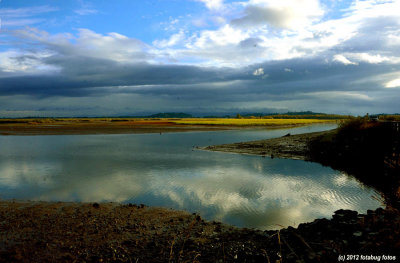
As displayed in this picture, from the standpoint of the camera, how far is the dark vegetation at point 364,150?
68.1 ft

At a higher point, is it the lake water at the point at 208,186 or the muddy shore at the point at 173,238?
the muddy shore at the point at 173,238

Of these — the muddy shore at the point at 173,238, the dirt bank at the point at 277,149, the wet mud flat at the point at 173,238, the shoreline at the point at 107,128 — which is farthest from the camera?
the shoreline at the point at 107,128

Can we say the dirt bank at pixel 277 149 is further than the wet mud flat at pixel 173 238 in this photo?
Yes

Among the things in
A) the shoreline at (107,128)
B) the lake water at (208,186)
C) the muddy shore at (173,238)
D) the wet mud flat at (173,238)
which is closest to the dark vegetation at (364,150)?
the lake water at (208,186)

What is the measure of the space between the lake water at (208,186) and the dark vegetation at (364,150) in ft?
7.05

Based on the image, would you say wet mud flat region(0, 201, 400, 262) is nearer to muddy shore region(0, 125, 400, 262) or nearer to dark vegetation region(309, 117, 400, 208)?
muddy shore region(0, 125, 400, 262)

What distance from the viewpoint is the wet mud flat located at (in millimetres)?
7109

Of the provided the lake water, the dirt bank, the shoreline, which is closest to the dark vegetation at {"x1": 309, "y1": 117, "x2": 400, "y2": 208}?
the dirt bank

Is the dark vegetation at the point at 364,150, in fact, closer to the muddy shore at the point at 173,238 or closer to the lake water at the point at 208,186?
the lake water at the point at 208,186

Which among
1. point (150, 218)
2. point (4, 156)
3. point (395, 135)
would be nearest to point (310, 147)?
point (395, 135)

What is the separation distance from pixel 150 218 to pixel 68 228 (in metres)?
2.98

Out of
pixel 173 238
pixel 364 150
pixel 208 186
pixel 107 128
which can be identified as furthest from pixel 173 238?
pixel 107 128

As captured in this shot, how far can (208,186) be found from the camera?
17391 millimetres

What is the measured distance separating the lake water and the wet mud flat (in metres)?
2.17
